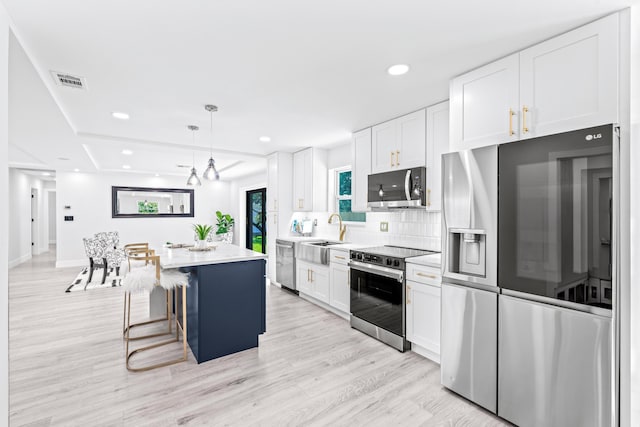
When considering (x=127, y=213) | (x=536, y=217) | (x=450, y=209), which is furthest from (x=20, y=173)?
(x=536, y=217)

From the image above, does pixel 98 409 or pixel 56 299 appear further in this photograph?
pixel 56 299

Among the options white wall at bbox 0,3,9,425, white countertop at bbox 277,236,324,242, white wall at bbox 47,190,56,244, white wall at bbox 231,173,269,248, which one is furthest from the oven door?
white wall at bbox 47,190,56,244

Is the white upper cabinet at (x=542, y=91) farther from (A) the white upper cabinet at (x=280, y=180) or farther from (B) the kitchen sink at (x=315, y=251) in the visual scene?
(A) the white upper cabinet at (x=280, y=180)

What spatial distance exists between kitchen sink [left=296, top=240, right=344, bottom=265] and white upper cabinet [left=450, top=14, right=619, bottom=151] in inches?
90.0

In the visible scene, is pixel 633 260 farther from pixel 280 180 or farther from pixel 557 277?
pixel 280 180

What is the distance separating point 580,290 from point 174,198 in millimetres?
9259

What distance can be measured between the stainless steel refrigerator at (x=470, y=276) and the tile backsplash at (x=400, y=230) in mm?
1168

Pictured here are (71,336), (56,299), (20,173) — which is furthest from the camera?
(20,173)

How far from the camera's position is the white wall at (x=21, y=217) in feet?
23.8

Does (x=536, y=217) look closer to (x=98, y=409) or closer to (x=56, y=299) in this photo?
(x=98, y=409)

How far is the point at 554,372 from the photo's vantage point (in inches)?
69.1

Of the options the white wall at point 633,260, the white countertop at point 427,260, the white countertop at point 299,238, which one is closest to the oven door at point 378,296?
the white countertop at point 427,260

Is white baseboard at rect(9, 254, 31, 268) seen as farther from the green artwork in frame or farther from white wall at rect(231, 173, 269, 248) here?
white wall at rect(231, 173, 269, 248)

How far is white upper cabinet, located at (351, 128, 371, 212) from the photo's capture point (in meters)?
3.82
